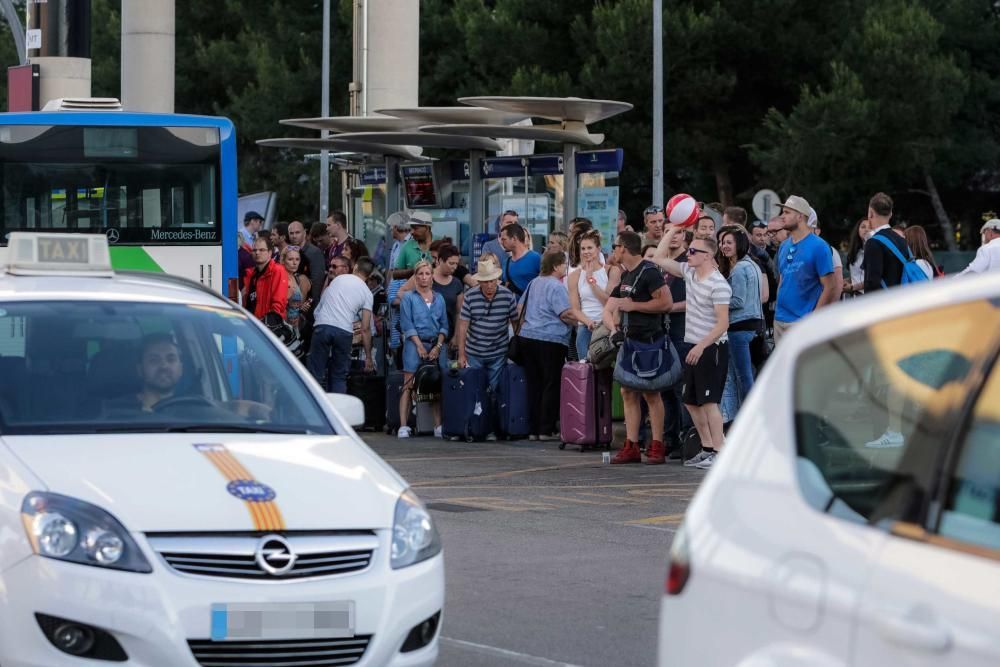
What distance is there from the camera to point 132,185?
704 inches

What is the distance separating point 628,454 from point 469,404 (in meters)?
2.52

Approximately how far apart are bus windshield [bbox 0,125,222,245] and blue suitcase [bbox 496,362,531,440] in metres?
3.25

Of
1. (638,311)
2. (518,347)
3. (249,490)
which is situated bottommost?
(518,347)

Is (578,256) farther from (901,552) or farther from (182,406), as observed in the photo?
(901,552)

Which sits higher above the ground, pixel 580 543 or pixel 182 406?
→ pixel 182 406

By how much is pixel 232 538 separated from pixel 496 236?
1560 cm

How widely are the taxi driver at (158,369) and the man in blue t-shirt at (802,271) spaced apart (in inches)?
297

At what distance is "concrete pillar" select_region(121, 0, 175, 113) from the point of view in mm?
32625

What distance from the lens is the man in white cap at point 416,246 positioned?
19.3 meters

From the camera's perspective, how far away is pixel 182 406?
671 cm

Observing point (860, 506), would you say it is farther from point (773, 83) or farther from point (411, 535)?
point (773, 83)

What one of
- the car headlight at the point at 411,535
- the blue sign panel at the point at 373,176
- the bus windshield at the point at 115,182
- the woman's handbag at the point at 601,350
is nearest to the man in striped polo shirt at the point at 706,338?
the woman's handbag at the point at 601,350

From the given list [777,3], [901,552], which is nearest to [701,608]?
[901,552]

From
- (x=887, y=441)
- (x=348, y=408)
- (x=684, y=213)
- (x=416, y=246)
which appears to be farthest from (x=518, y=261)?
(x=887, y=441)
